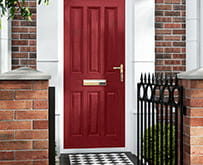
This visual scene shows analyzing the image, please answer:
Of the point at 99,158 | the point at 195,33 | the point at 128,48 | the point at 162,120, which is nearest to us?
the point at 162,120

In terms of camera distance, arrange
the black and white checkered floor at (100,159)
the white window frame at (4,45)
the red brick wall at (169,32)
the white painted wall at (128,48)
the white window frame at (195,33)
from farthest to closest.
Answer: the red brick wall at (169,32)
the white window frame at (195,33)
the white painted wall at (128,48)
the white window frame at (4,45)
the black and white checkered floor at (100,159)

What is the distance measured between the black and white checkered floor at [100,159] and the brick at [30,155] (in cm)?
211

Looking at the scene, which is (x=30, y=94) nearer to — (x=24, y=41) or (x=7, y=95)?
(x=7, y=95)

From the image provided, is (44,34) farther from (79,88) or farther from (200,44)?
(200,44)

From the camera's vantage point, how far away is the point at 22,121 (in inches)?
127

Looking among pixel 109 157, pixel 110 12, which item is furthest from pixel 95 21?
pixel 109 157

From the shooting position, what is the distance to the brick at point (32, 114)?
3.23 meters

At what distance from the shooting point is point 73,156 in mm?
5762

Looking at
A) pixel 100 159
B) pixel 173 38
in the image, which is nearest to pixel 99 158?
pixel 100 159

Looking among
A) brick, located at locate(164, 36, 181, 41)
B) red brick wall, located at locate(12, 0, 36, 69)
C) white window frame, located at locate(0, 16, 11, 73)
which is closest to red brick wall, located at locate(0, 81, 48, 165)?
white window frame, located at locate(0, 16, 11, 73)

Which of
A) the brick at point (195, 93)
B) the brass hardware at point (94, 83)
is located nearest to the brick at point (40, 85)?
the brick at point (195, 93)

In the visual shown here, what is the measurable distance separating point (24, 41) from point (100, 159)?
205 centimetres

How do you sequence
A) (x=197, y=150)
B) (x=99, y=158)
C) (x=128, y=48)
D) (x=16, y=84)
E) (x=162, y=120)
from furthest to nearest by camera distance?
(x=128, y=48) → (x=99, y=158) → (x=162, y=120) → (x=16, y=84) → (x=197, y=150)

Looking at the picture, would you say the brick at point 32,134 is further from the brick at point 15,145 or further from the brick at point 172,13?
the brick at point 172,13
